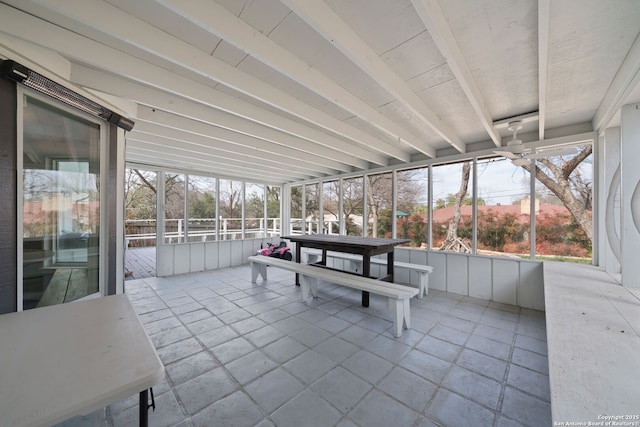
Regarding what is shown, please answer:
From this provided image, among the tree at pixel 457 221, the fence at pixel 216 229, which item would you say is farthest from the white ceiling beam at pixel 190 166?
the tree at pixel 457 221

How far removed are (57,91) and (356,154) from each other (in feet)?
12.3

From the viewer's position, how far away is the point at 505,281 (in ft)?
12.8

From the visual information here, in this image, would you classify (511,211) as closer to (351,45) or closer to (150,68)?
(351,45)

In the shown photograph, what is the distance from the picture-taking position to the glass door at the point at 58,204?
5.82ft

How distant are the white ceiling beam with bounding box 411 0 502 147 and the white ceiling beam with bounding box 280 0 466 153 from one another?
1.49ft

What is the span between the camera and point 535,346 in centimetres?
254

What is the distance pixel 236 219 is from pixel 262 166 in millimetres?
2377

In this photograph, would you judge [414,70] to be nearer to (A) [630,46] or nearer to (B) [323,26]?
(B) [323,26]

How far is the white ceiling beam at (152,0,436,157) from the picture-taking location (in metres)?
1.44

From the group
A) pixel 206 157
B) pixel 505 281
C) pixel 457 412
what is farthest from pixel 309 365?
pixel 206 157

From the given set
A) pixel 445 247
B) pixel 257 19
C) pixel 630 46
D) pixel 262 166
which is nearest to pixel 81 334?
pixel 257 19

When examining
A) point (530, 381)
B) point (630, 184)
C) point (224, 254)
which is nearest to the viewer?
point (530, 381)

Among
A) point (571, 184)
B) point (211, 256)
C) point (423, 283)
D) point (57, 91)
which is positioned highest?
point (57, 91)

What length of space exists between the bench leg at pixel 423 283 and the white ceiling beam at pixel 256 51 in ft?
9.17
